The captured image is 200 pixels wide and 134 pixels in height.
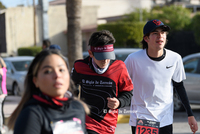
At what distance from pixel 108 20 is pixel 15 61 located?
103 feet

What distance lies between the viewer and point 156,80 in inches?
164

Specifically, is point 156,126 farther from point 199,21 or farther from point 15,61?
point 199,21

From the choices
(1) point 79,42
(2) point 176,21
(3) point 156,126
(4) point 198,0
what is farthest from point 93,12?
(3) point 156,126

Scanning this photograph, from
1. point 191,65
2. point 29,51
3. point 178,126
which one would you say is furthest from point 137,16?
point 178,126

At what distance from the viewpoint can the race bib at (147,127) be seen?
407cm

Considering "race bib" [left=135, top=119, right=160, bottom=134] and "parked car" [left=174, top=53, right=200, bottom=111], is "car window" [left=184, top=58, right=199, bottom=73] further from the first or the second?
"race bib" [left=135, top=119, right=160, bottom=134]

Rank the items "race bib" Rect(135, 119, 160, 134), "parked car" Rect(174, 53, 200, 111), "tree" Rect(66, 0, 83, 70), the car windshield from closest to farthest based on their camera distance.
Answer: "race bib" Rect(135, 119, 160, 134) → "parked car" Rect(174, 53, 200, 111) → "tree" Rect(66, 0, 83, 70) → the car windshield

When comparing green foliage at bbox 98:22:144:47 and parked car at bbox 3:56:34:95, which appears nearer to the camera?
parked car at bbox 3:56:34:95

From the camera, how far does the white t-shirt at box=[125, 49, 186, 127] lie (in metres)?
4.16

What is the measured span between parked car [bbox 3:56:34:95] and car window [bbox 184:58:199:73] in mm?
6998

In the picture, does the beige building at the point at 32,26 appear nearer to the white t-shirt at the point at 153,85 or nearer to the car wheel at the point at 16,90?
the car wheel at the point at 16,90

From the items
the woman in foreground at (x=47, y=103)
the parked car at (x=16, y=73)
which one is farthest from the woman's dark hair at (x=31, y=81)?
the parked car at (x=16, y=73)

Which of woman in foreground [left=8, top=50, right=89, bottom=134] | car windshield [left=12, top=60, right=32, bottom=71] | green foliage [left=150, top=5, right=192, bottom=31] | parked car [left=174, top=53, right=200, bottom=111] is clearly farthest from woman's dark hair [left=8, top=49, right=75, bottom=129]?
green foliage [left=150, top=5, right=192, bottom=31]

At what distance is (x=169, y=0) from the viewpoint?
2488 inches
